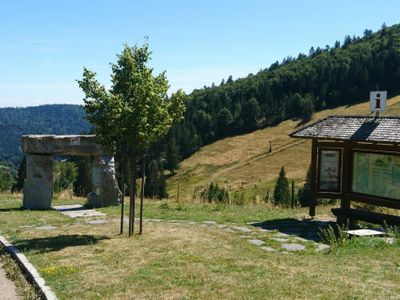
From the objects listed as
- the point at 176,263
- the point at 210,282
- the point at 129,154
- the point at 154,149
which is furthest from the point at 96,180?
the point at 154,149

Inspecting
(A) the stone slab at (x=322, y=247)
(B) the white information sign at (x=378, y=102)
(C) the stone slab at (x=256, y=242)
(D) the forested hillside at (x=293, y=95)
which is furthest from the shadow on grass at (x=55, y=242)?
(D) the forested hillside at (x=293, y=95)

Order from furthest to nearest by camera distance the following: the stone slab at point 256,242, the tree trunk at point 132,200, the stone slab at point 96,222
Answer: the stone slab at point 96,222 → the tree trunk at point 132,200 → the stone slab at point 256,242

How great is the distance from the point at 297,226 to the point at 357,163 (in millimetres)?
3015

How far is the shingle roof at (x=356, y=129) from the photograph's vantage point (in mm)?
15554

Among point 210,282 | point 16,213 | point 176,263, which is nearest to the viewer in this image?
point 210,282

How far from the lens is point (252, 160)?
134 meters

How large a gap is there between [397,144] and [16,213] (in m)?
13.4

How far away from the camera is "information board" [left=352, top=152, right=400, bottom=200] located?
15.5 m

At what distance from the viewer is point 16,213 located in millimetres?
18562

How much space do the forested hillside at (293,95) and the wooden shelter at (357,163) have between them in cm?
12229

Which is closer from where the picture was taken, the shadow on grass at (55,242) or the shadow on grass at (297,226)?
the shadow on grass at (55,242)

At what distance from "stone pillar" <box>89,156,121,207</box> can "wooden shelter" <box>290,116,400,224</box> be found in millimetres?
8196

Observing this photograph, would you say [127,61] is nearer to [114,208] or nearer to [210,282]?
[210,282]

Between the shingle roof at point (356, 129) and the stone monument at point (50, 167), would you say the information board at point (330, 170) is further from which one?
the stone monument at point (50, 167)
